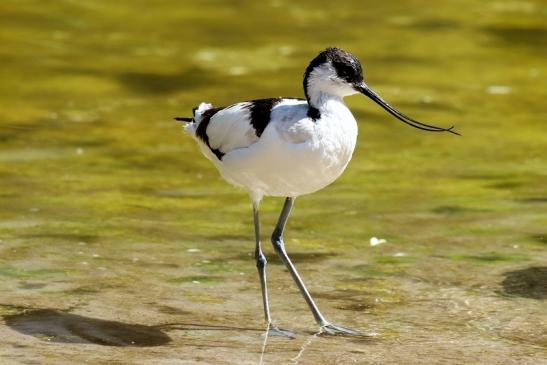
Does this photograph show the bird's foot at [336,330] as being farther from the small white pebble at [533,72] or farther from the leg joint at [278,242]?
the small white pebble at [533,72]

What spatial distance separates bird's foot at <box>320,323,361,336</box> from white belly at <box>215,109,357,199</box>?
0.77 m

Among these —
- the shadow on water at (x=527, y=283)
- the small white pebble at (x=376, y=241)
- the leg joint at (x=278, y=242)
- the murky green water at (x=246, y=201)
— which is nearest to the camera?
the murky green water at (x=246, y=201)

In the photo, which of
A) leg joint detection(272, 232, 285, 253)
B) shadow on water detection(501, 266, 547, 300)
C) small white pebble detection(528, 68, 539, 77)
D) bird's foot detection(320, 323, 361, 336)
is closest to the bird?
bird's foot detection(320, 323, 361, 336)

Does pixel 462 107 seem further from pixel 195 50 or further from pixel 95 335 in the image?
pixel 95 335

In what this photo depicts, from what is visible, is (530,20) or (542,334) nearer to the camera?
(542,334)

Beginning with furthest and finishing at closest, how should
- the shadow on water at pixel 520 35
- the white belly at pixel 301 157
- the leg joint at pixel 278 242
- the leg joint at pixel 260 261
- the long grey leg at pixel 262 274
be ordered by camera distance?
1. the shadow on water at pixel 520 35
2. the leg joint at pixel 278 242
3. the leg joint at pixel 260 261
4. the long grey leg at pixel 262 274
5. the white belly at pixel 301 157

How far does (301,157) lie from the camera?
255 inches

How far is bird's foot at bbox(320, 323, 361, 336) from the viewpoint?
6.79 m

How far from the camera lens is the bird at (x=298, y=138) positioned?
6.51m


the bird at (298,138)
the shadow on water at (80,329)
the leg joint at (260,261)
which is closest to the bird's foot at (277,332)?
the bird at (298,138)

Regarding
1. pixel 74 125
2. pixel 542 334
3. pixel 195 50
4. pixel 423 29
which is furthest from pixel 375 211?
pixel 423 29

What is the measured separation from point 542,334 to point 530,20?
11578mm

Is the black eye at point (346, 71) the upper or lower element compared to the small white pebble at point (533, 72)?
upper

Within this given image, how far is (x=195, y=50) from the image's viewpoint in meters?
15.7
